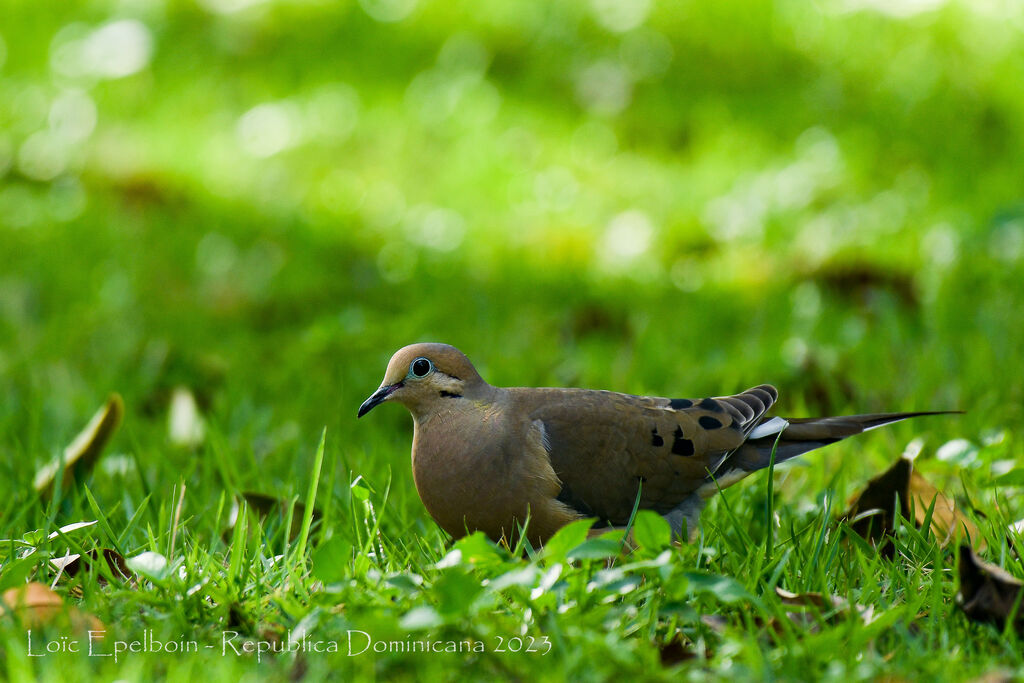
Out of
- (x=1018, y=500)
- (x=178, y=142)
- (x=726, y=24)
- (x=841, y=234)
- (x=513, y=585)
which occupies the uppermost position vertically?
(x=726, y=24)

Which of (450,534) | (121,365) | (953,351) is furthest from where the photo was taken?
(121,365)

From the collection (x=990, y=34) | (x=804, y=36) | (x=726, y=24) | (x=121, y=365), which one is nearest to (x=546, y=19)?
(x=726, y=24)

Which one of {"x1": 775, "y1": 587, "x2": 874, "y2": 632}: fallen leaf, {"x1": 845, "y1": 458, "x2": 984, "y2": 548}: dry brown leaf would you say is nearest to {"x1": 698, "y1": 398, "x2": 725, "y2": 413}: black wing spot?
{"x1": 845, "y1": 458, "x2": 984, "y2": 548}: dry brown leaf

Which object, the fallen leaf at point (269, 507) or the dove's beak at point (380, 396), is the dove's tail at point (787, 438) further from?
the fallen leaf at point (269, 507)

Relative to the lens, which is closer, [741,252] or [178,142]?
[741,252]

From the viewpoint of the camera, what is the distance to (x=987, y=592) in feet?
7.86

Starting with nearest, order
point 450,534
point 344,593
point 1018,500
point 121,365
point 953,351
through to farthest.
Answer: point 344,593
point 450,534
point 1018,500
point 953,351
point 121,365

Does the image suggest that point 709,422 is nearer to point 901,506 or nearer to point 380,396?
point 901,506

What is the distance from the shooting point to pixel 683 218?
242 inches

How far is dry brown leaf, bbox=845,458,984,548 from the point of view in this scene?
3.05 metres

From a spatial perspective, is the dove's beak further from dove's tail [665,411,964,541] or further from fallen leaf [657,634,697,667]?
fallen leaf [657,634,697,667]

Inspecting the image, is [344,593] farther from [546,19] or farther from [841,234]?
[546,19]

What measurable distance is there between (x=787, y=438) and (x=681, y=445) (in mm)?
374

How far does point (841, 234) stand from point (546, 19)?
2.97 m
